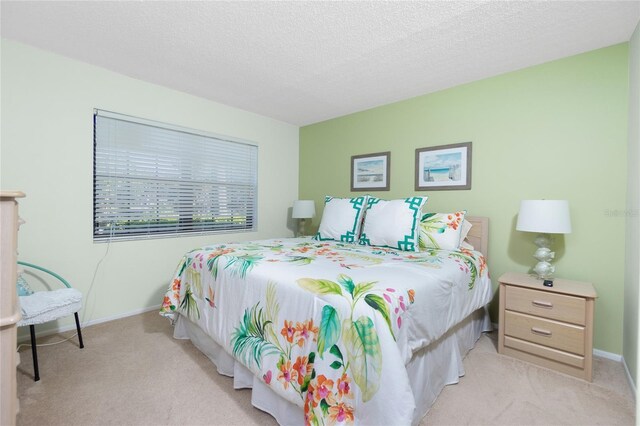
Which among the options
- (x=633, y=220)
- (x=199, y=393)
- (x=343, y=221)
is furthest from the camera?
(x=343, y=221)

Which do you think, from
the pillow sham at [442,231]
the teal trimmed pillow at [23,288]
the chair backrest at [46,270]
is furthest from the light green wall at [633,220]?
the teal trimmed pillow at [23,288]

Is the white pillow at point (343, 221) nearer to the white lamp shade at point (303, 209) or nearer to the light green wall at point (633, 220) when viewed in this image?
the white lamp shade at point (303, 209)

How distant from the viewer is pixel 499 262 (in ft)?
8.62

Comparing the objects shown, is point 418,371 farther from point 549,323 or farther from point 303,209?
point 303,209

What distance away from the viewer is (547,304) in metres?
1.98

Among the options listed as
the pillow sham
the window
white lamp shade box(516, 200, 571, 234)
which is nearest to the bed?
the pillow sham

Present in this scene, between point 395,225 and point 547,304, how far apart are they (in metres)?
1.15

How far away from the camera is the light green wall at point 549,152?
2.13m

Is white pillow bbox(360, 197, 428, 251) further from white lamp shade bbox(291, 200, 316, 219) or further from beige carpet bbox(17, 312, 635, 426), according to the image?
white lamp shade bbox(291, 200, 316, 219)

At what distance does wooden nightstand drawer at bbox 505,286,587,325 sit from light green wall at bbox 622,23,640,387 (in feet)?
0.85

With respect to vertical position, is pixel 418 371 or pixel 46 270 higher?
pixel 46 270

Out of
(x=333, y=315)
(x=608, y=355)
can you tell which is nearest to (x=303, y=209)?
(x=333, y=315)

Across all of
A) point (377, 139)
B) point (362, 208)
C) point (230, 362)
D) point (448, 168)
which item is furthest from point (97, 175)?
point (448, 168)

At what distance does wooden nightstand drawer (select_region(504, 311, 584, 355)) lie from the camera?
1.88 m
